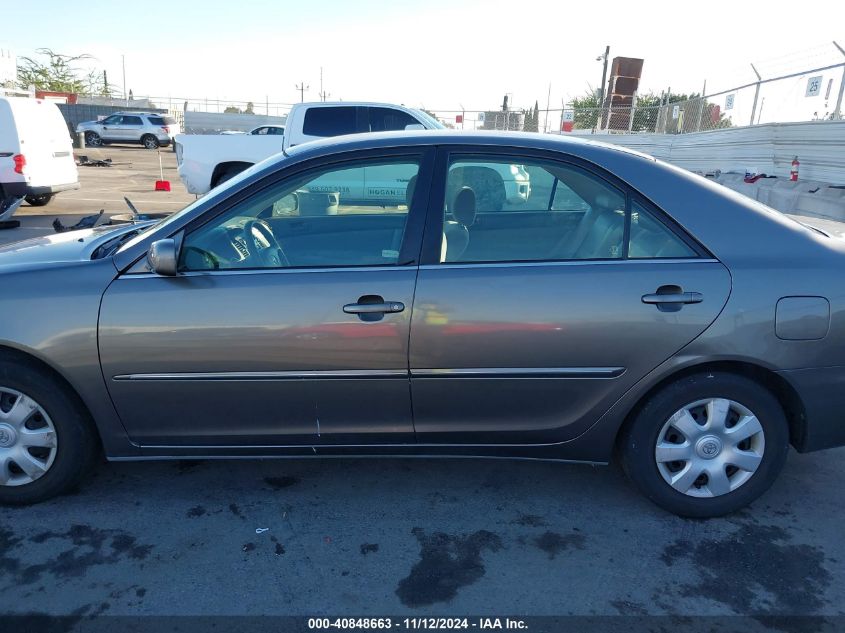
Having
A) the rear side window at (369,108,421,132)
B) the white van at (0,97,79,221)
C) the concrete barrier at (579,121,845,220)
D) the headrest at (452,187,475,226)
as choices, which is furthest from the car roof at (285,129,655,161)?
the white van at (0,97,79,221)

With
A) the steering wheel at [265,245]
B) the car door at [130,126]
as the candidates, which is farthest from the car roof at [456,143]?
the car door at [130,126]

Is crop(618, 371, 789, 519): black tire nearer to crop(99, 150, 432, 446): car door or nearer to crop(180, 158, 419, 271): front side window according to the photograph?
crop(99, 150, 432, 446): car door

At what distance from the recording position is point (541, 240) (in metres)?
2.91

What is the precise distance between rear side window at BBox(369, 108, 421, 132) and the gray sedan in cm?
757

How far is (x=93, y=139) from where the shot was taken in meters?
33.2

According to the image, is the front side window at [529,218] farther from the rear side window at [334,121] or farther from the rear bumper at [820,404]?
the rear side window at [334,121]

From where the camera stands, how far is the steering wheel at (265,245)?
2818 mm

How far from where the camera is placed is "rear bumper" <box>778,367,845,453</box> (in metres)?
2.73

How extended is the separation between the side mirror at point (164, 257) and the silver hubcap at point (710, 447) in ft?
7.34

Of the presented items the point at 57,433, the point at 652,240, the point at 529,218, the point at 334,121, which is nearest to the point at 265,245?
the point at 57,433

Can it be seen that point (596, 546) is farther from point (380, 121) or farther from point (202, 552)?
point (380, 121)

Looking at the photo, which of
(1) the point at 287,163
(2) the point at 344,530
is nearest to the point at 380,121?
(1) the point at 287,163

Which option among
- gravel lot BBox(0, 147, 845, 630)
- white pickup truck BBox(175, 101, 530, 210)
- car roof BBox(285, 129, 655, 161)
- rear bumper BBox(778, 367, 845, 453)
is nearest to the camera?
gravel lot BBox(0, 147, 845, 630)

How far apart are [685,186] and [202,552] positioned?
261 centimetres
